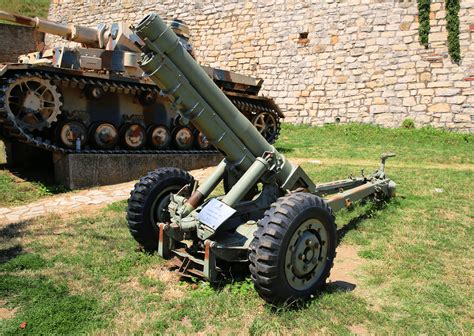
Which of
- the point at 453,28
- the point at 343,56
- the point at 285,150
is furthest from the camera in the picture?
the point at 343,56

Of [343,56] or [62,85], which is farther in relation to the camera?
[343,56]

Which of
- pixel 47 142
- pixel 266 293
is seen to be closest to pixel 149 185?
pixel 266 293

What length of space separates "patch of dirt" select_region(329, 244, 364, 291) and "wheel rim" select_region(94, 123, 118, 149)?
5.52 m

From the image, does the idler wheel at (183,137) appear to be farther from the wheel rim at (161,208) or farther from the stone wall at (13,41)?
the stone wall at (13,41)

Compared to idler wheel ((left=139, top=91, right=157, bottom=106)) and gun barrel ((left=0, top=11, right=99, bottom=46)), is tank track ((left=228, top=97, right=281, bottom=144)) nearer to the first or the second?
idler wheel ((left=139, top=91, right=157, bottom=106))

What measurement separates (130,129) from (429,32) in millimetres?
9717

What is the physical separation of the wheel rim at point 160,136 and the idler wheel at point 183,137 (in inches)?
10.1

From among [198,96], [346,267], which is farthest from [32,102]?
[346,267]

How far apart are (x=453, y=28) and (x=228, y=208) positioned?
40.7 feet

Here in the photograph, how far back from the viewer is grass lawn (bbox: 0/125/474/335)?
3.26 m

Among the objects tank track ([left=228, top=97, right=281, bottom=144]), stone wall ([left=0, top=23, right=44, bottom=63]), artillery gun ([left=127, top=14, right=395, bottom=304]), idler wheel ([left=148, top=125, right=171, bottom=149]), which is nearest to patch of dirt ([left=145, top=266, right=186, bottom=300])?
artillery gun ([left=127, top=14, right=395, bottom=304])

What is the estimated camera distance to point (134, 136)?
923cm

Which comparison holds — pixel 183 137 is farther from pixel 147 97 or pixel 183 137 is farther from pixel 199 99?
pixel 199 99

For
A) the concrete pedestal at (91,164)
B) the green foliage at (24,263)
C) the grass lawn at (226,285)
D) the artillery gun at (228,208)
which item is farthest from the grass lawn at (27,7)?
the artillery gun at (228,208)
